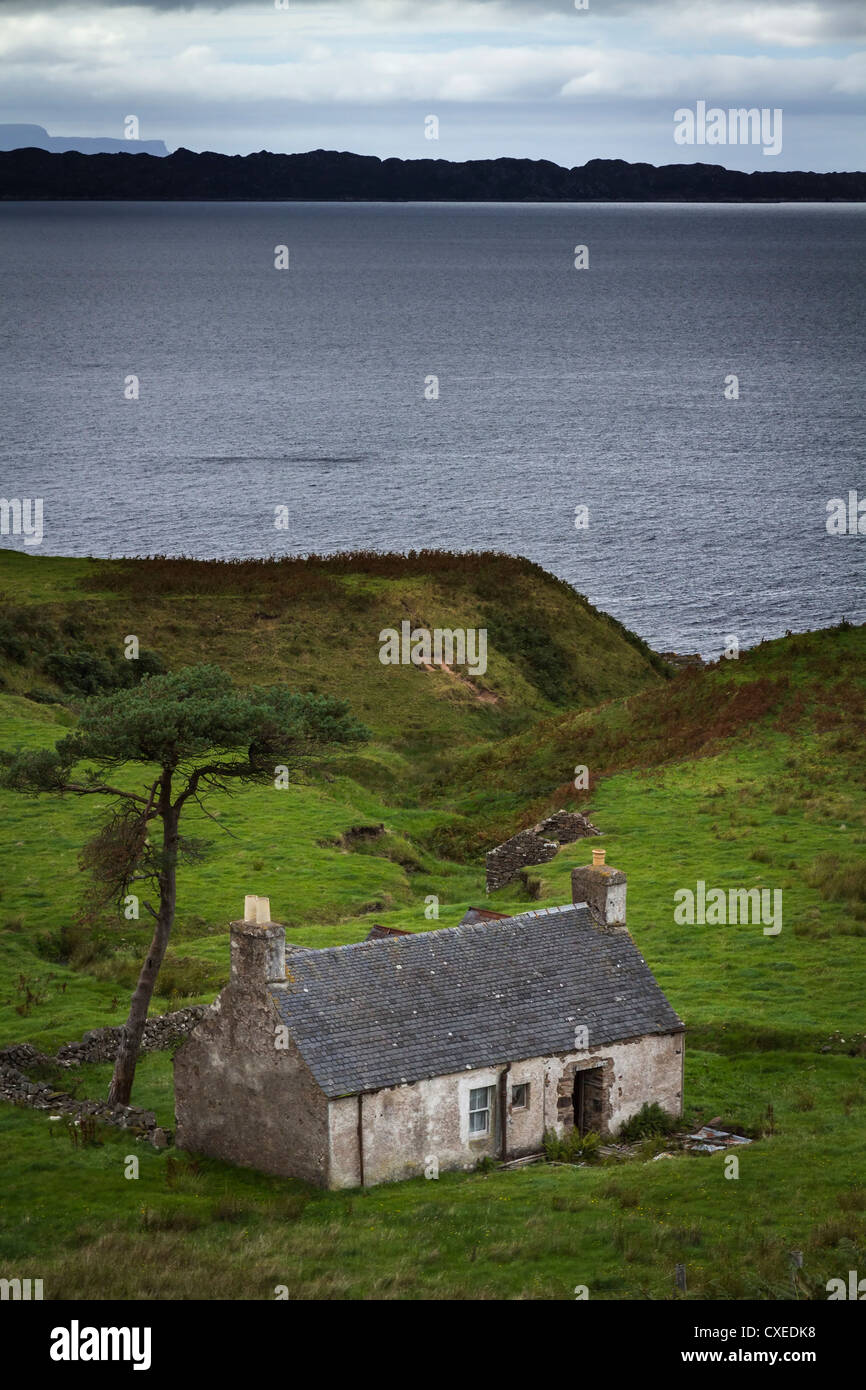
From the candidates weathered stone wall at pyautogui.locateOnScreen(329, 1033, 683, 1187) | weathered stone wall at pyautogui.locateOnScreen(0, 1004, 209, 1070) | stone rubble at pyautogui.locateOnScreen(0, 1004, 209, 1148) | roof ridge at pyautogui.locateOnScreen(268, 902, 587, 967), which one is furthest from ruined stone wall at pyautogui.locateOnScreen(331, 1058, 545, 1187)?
weathered stone wall at pyautogui.locateOnScreen(0, 1004, 209, 1070)

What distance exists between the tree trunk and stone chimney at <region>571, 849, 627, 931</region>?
9358mm

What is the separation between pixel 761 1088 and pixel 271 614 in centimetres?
5636

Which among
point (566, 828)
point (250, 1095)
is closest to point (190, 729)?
point (250, 1095)

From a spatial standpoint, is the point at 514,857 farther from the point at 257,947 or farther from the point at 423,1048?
the point at 257,947

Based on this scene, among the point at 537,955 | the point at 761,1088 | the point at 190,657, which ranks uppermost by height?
the point at 190,657

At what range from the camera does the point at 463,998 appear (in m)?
32.2

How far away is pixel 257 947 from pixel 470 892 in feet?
78.5

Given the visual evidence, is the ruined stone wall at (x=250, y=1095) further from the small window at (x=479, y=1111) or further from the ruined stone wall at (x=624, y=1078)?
the ruined stone wall at (x=624, y=1078)

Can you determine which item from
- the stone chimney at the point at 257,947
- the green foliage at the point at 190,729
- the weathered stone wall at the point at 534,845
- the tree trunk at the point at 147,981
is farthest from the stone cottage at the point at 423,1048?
the weathered stone wall at the point at 534,845

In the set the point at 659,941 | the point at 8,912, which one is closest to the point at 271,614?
the point at 8,912

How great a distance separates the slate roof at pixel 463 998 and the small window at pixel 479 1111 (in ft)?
2.40

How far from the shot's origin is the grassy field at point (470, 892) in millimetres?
25906

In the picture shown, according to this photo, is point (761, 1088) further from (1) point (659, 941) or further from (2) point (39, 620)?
(2) point (39, 620)

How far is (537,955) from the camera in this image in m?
34.1
